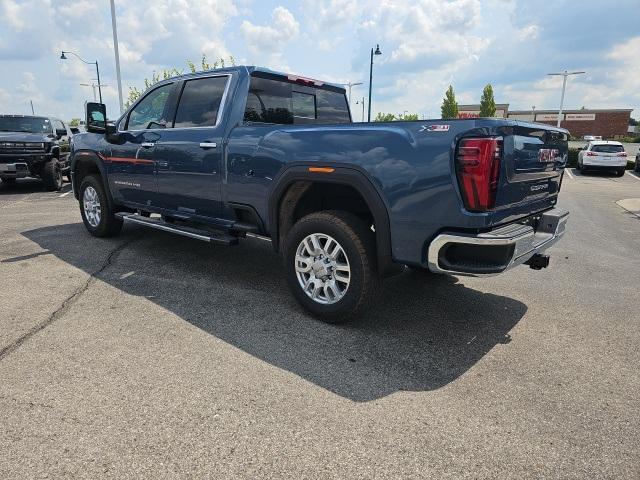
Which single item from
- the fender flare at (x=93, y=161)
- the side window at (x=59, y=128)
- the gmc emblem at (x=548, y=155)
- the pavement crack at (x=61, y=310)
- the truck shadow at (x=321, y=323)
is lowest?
the truck shadow at (x=321, y=323)

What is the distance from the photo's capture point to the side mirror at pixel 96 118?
18.5 feet

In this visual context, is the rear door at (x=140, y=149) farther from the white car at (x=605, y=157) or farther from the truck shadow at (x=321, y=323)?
the white car at (x=605, y=157)

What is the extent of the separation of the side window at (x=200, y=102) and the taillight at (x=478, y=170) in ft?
8.37

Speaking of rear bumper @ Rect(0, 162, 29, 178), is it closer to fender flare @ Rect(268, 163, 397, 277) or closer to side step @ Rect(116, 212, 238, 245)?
side step @ Rect(116, 212, 238, 245)

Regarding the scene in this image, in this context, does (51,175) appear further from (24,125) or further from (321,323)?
(321,323)

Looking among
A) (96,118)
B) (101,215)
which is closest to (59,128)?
(101,215)

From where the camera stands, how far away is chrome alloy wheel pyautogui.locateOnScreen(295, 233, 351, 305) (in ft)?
12.0

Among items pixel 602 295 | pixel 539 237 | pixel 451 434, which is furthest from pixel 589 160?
pixel 451 434

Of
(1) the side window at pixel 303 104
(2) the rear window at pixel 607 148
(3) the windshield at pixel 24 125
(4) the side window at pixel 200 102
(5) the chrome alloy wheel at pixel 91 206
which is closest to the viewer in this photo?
(4) the side window at pixel 200 102

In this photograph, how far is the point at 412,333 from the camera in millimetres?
3699

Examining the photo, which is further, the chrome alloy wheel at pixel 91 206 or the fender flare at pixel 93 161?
the chrome alloy wheel at pixel 91 206

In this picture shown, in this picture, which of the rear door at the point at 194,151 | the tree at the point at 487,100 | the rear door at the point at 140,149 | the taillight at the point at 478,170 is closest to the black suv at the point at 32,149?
the rear door at the point at 140,149

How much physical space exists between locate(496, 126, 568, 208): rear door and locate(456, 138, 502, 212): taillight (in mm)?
107

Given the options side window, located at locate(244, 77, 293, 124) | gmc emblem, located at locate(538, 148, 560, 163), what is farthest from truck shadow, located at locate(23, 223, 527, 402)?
side window, located at locate(244, 77, 293, 124)
